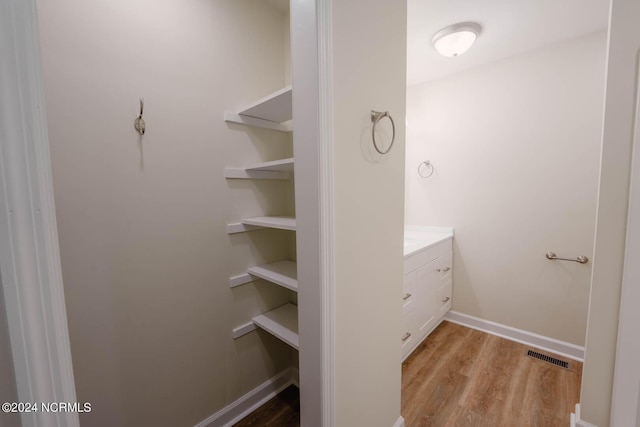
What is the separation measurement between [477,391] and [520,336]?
904 millimetres

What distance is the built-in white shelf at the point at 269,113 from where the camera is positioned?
4.00ft

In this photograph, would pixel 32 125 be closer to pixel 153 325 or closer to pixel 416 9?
pixel 153 325

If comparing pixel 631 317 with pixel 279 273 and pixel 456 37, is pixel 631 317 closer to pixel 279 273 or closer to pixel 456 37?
pixel 279 273

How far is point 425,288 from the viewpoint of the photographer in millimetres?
2080

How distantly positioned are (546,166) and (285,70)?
2175 millimetres

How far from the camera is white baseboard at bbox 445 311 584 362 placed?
199cm

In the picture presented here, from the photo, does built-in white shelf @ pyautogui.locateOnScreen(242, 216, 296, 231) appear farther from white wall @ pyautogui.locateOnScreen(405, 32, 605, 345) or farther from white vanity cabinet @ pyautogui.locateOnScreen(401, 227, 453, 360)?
white wall @ pyautogui.locateOnScreen(405, 32, 605, 345)

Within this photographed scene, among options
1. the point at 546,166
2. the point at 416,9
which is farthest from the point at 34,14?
the point at 546,166

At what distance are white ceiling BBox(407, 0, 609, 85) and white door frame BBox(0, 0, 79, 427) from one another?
6.06ft

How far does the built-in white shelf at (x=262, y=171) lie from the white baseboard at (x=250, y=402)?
1335 millimetres

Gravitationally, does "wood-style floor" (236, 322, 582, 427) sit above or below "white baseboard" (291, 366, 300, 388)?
below

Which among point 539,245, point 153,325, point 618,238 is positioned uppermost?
point 618,238

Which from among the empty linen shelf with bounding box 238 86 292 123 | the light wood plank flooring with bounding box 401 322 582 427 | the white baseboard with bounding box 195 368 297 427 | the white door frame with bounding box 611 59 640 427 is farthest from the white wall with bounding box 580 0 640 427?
the white baseboard with bounding box 195 368 297 427

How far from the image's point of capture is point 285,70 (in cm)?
167
